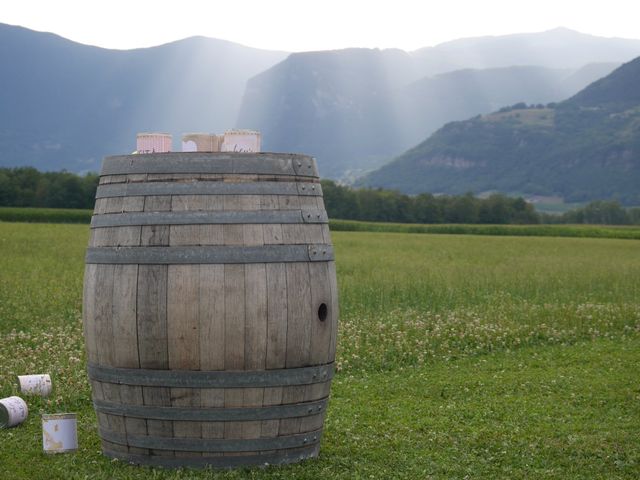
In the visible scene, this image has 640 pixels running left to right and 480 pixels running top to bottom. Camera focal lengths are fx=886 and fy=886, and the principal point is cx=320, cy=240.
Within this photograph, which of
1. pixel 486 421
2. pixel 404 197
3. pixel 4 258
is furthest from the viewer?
pixel 404 197

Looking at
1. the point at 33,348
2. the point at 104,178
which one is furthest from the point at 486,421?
the point at 33,348

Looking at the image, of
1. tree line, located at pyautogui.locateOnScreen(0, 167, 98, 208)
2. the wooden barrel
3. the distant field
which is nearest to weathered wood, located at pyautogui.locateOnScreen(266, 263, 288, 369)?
the wooden barrel

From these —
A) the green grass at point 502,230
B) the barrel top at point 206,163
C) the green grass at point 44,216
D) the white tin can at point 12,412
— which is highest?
the barrel top at point 206,163

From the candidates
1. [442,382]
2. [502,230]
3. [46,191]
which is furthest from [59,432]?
[46,191]

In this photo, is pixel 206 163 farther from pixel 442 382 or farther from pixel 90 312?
pixel 442 382

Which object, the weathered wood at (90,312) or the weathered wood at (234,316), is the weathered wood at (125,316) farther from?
the weathered wood at (234,316)

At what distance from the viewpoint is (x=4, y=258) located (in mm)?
27797

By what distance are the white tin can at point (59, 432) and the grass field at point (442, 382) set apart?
14 centimetres

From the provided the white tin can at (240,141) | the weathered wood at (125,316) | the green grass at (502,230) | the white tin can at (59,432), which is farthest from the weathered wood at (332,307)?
the green grass at (502,230)

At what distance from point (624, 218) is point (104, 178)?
13255 centimetres

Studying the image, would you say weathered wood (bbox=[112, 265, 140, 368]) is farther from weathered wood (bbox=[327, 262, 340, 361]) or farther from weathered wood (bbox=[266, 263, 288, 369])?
weathered wood (bbox=[327, 262, 340, 361])

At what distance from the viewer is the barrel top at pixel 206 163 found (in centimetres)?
626

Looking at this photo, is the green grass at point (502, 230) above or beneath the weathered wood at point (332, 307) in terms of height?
beneath

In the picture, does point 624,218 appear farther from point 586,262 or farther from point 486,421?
point 486,421
